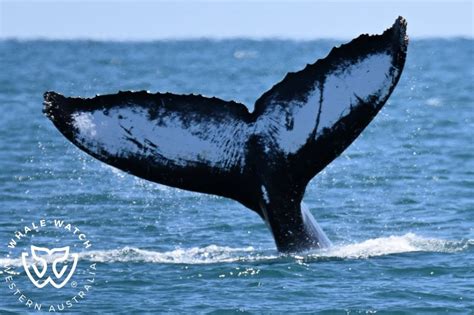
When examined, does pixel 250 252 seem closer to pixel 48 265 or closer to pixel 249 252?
pixel 249 252

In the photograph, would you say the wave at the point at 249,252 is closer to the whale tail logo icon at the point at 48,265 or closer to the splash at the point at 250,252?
the splash at the point at 250,252

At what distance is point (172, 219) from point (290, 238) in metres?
4.75

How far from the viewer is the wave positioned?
1357 centimetres

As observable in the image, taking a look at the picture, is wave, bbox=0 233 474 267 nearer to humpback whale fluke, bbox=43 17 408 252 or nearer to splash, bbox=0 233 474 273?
splash, bbox=0 233 474 273

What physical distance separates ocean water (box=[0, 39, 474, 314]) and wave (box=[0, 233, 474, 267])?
0.02 meters

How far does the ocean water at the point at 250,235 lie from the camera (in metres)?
12.1

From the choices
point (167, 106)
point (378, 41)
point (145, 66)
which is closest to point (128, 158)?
point (167, 106)

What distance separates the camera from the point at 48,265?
44.4 ft

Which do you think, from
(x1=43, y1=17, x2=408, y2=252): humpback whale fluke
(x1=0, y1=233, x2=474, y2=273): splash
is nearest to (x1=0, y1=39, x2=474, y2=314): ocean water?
(x1=0, y1=233, x2=474, y2=273): splash

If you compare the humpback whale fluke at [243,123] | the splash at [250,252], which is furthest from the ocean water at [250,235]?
the humpback whale fluke at [243,123]

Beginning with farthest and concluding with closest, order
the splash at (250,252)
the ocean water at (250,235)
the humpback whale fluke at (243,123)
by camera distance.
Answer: the splash at (250,252), the ocean water at (250,235), the humpback whale fluke at (243,123)

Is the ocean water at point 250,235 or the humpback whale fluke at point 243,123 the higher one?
the humpback whale fluke at point 243,123

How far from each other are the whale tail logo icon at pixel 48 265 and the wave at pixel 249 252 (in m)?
0.18

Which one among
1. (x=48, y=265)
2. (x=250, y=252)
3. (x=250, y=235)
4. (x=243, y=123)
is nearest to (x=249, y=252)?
(x=250, y=252)
